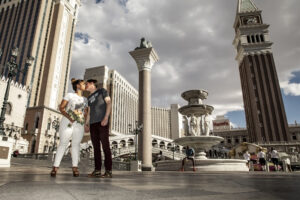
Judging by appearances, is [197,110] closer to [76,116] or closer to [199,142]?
[199,142]

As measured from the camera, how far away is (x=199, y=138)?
12.9 meters

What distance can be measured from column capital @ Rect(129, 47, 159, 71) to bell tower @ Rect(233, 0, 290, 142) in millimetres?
45734

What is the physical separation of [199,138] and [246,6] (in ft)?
247

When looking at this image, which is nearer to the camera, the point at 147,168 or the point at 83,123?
the point at 83,123

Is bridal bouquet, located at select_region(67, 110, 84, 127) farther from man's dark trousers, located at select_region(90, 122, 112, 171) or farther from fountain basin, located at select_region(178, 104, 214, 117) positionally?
fountain basin, located at select_region(178, 104, 214, 117)

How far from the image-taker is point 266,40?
63.1 m

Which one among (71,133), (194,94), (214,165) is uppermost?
(194,94)

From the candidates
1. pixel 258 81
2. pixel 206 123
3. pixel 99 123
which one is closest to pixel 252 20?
pixel 258 81

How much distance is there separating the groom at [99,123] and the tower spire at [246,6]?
78892mm

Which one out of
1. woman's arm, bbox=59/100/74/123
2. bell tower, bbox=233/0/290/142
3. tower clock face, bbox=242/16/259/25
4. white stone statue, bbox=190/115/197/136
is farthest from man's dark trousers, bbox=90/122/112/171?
tower clock face, bbox=242/16/259/25

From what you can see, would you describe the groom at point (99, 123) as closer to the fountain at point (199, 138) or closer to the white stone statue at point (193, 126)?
the fountain at point (199, 138)

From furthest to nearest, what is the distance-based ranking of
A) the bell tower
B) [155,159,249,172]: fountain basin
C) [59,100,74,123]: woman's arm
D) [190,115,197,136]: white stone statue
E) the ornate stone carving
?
the bell tower
the ornate stone carving
[190,115,197,136]: white stone statue
[155,159,249,172]: fountain basin
[59,100,74,123]: woman's arm

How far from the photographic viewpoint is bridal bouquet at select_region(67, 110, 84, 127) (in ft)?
12.8

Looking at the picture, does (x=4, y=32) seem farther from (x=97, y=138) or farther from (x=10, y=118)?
(x=97, y=138)
